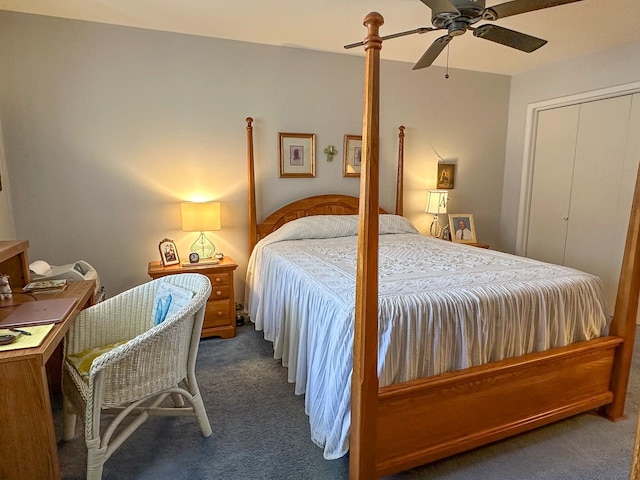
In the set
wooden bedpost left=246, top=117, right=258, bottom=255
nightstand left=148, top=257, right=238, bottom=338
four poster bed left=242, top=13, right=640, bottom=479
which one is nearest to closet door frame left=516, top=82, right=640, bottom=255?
four poster bed left=242, top=13, right=640, bottom=479

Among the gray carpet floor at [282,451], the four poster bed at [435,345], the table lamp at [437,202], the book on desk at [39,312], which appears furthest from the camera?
the table lamp at [437,202]

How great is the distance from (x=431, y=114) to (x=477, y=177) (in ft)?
3.16

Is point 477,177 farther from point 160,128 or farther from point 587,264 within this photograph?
point 160,128

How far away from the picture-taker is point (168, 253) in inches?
121

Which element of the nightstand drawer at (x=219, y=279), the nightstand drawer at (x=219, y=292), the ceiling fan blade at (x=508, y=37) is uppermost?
the ceiling fan blade at (x=508, y=37)

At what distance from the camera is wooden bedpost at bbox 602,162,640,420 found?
1867 millimetres

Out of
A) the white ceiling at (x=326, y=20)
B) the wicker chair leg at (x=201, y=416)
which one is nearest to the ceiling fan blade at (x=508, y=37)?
the white ceiling at (x=326, y=20)

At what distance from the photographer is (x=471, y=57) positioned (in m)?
Answer: 3.70

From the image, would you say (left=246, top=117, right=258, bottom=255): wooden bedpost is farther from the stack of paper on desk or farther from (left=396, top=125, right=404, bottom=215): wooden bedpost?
the stack of paper on desk

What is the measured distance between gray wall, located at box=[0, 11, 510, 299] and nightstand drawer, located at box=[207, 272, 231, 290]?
0.47 metres

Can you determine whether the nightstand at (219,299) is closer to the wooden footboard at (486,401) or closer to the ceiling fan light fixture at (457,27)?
the wooden footboard at (486,401)

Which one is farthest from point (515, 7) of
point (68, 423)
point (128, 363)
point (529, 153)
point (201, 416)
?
point (68, 423)

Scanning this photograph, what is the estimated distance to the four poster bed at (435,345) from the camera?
1.45 meters

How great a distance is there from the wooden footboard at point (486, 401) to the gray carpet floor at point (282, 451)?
11 cm
